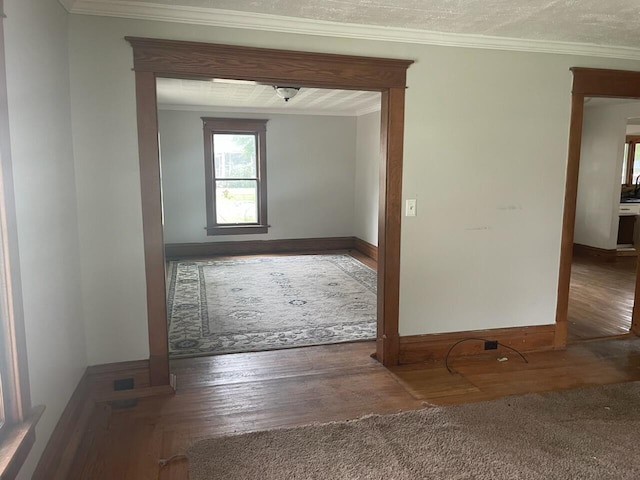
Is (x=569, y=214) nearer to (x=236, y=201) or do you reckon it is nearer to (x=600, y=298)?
(x=600, y=298)

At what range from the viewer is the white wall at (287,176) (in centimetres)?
736

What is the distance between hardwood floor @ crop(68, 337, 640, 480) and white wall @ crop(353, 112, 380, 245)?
3.84m

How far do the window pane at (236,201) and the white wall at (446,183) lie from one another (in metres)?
4.90

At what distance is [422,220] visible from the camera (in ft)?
11.0

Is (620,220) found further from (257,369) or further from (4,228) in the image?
(4,228)

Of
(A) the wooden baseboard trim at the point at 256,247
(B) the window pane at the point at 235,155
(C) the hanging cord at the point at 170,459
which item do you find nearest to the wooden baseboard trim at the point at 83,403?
(C) the hanging cord at the point at 170,459

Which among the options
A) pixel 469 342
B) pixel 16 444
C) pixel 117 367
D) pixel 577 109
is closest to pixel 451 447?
pixel 469 342

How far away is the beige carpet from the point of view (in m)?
2.16

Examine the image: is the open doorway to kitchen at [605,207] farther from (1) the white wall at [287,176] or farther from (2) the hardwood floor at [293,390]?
(1) the white wall at [287,176]

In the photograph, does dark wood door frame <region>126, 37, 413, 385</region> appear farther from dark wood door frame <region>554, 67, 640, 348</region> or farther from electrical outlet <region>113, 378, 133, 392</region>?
dark wood door frame <region>554, 67, 640, 348</region>

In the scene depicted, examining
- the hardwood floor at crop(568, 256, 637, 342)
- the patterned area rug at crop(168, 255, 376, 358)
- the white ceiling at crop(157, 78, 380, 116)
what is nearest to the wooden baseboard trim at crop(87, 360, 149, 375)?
the patterned area rug at crop(168, 255, 376, 358)

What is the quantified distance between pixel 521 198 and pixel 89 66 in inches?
121

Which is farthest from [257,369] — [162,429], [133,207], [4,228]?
[4,228]

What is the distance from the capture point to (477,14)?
2.75 metres
